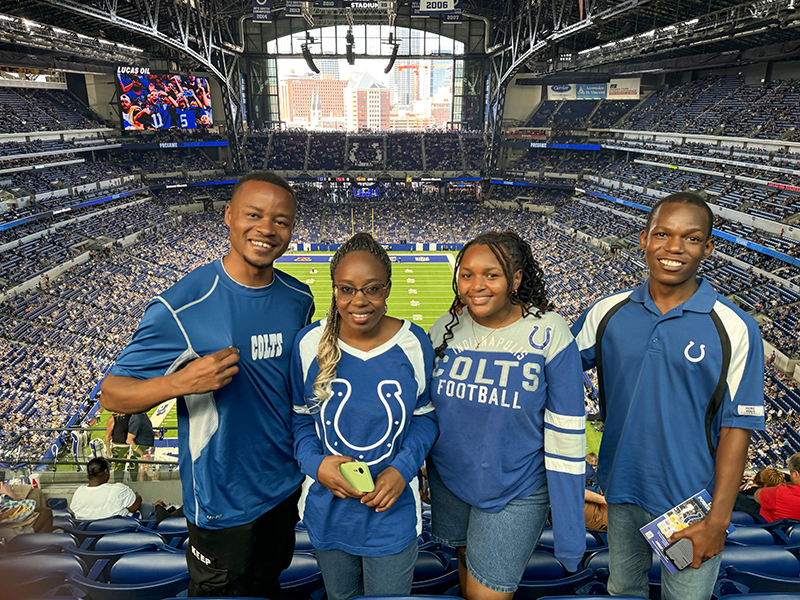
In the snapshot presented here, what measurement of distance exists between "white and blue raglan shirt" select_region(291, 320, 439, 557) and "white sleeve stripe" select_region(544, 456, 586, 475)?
63cm

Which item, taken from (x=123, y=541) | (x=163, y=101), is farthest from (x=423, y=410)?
(x=163, y=101)

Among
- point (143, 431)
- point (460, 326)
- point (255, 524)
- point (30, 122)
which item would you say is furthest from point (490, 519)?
point (30, 122)

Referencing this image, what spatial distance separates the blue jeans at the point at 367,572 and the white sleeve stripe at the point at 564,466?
821mm

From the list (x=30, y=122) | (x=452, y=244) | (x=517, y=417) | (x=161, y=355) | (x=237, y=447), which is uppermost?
(x=30, y=122)

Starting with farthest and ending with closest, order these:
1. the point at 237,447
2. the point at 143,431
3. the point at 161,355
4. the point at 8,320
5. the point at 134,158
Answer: the point at 134,158, the point at 8,320, the point at 143,431, the point at 237,447, the point at 161,355

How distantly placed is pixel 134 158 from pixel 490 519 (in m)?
53.6

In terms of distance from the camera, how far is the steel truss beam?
91.6 ft

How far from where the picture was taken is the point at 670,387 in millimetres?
2672

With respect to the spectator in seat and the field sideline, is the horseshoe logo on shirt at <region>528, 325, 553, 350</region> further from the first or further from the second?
the field sideline

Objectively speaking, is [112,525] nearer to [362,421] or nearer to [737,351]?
[362,421]

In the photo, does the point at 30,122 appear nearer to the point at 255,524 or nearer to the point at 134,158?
the point at 134,158

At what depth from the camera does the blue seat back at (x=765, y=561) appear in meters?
3.25

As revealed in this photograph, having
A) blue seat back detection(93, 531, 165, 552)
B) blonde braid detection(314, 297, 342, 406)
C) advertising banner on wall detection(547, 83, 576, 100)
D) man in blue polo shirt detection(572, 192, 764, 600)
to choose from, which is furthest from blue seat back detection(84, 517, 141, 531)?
advertising banner on wall detection(547, 83, 576, 100)

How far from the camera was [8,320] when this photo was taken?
21.4 m
